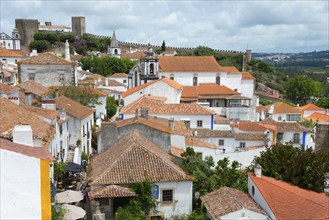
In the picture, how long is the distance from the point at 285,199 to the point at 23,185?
13498mm

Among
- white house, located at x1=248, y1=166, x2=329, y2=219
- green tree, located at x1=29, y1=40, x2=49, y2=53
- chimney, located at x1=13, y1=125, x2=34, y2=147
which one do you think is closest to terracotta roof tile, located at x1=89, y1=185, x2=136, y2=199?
white house, located at x1=248, y1=166, x2=329, y2=219

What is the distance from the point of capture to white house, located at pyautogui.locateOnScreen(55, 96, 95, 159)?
28422mm

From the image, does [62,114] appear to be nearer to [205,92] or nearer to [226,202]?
[226,202]

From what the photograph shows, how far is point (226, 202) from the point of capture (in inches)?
672

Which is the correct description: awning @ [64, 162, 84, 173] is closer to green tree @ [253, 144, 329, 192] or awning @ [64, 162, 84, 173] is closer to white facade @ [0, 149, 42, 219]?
green tree @ [253, 144, 329, 192]

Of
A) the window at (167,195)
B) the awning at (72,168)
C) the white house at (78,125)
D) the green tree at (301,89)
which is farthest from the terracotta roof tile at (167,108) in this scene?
the green tree at (301,89)

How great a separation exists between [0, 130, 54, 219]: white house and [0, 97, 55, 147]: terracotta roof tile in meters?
7.27

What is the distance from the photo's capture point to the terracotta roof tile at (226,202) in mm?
16372

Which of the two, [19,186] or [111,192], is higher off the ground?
[19,186]

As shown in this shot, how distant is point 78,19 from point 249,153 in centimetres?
11230

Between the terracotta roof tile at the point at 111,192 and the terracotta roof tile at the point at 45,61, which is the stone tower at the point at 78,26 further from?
the terracotta roof tile at the point at 111,192

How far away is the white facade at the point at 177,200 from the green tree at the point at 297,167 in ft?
20.0

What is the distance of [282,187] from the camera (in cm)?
1888

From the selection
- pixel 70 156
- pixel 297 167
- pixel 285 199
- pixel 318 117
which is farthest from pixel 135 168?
pixel 318 117
